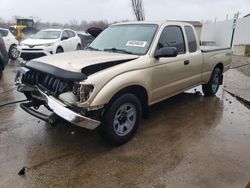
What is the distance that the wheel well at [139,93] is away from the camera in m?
4.01

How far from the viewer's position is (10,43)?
14.3 metres

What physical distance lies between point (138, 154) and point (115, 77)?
115cm

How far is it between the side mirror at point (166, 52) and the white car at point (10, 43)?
11.5 m

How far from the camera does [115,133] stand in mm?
4043

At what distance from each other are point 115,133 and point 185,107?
2716 mm

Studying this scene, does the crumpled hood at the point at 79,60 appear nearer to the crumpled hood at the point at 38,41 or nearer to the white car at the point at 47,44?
the white car at the point at 47,44

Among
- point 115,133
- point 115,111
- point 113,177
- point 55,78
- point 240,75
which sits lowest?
point 240,75

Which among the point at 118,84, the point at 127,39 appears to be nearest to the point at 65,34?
the point at 127,39

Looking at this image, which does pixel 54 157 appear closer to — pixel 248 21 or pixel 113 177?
pixel 113 177

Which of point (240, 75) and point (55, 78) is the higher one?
point (55, 78)

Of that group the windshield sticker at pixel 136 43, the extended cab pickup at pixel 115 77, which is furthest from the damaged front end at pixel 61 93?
the windshield sticker at pixel 136 43

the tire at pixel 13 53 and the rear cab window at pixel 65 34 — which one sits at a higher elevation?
the rear cab window at pixel 65 34

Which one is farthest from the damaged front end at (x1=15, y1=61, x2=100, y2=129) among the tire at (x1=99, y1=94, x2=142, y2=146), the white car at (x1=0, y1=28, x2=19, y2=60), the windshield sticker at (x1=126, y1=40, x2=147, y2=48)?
the white car at (x1=0, y1=28, x2=19, y2=60)

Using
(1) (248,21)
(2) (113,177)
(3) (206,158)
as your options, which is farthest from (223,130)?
(1) (248,21)
